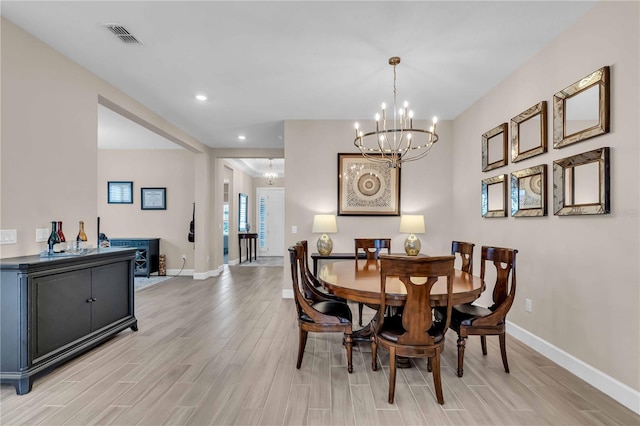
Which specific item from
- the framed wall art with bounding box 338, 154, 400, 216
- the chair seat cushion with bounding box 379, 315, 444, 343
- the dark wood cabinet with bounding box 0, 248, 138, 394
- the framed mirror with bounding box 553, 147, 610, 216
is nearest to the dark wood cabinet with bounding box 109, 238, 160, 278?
the dark wood cabinet with bounding box 0, 248, 138, 394

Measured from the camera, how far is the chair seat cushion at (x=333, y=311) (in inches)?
95.7

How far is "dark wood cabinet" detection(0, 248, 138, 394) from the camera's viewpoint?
7.02 ft

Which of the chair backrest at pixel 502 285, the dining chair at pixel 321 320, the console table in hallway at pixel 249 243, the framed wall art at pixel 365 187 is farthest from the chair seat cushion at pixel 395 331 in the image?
the console table in hallway at pixel 249 243

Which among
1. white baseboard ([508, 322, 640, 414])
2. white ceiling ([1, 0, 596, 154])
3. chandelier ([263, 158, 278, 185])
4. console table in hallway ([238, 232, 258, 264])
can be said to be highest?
white ceiling ([1, 0, 596, 154])

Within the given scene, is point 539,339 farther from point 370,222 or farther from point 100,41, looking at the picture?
point 100,41

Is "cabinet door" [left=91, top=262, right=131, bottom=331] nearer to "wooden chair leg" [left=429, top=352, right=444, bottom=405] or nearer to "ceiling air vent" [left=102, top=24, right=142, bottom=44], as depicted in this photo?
"ceiling air vent" [left=102, top=24, right=142, bottom=44]

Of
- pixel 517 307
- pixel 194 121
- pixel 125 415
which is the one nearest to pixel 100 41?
pixel 194 121

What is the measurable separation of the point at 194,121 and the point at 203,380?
3809 mm

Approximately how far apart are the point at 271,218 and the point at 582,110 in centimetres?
858

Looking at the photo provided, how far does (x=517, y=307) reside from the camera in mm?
3176

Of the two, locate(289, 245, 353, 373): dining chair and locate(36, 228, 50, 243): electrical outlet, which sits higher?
locate(36, 228, 50, 243): electrical outlet

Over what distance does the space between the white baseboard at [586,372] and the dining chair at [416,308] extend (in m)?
1.15

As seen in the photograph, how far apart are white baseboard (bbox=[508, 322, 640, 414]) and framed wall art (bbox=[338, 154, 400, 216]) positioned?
2.34 m

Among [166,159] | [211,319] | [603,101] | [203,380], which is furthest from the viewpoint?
[166,159]
